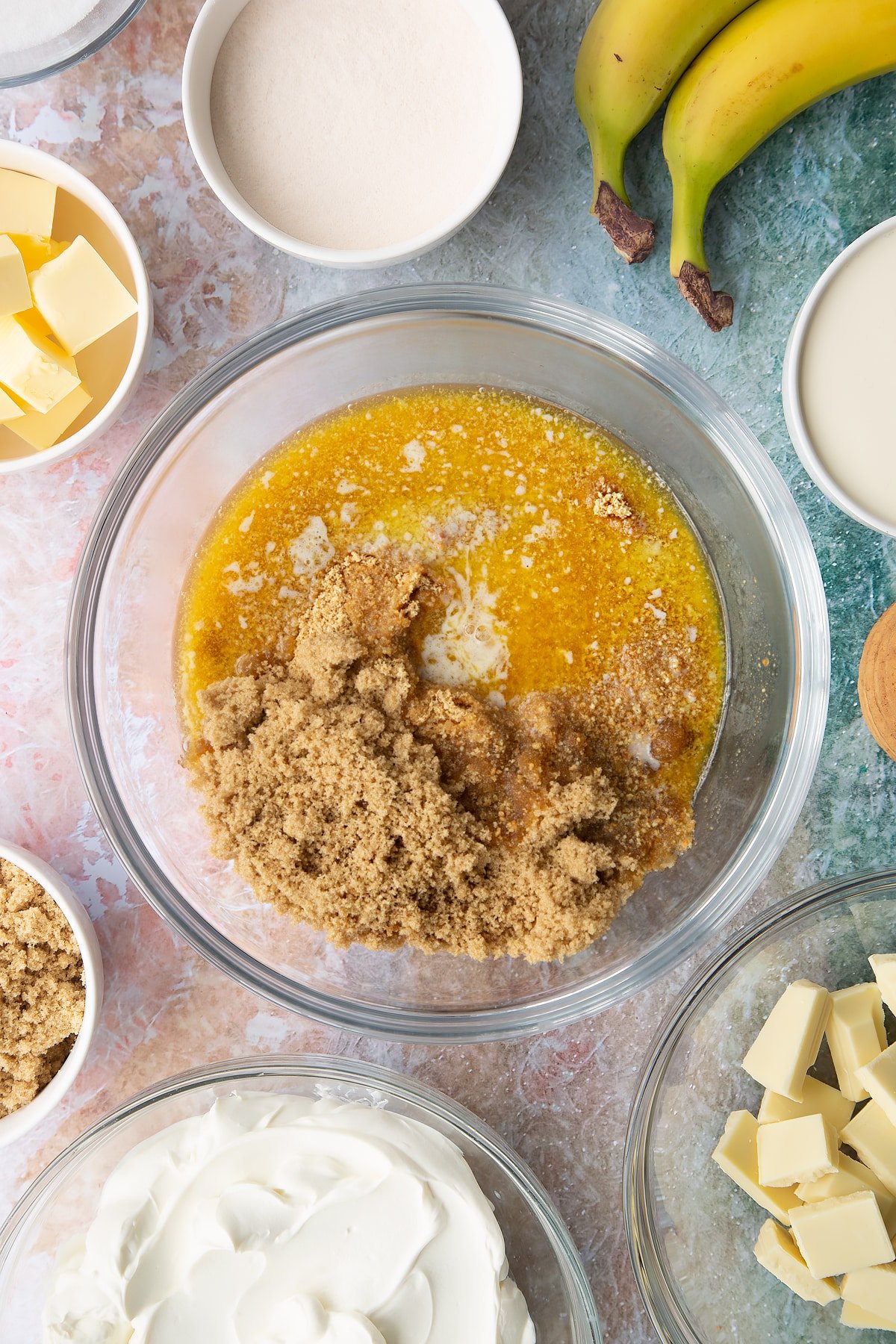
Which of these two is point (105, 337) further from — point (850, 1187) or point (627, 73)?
point (850, 1187)

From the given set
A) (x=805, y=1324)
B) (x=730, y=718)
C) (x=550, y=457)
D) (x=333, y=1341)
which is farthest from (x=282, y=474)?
(x=805, y=1324)

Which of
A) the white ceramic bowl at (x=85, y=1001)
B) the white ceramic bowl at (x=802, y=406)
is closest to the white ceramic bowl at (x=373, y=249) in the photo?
the white ceramic bowl at (x=802, y=406)

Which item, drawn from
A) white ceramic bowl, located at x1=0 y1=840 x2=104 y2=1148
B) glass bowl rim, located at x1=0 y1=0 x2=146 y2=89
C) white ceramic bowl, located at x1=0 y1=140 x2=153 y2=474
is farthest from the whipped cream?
glass bowl rim, located at x1=0 y1=0 x2=146 y2=89

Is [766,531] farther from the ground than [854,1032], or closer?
farther from the ground

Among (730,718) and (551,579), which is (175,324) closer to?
(551,579)

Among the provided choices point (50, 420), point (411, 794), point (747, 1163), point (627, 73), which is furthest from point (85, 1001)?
point (627, 73)

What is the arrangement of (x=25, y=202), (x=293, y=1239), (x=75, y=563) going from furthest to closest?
(x=75, y=563) → (x=25, y=202) → (x=293, y=1239)
